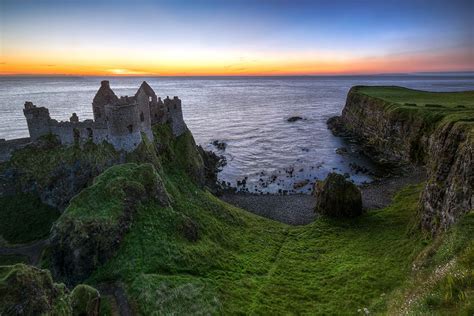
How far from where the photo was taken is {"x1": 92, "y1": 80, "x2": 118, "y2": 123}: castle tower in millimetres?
38281

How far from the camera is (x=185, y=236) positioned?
29984mm

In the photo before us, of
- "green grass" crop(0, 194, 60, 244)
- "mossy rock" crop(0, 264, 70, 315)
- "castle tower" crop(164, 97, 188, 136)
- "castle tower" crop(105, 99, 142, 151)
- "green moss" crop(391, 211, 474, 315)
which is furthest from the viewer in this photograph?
"castle tower" crop(164, 97, 188, 136)

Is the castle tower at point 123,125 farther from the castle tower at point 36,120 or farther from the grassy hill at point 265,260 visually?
the castle tower at point 36,120

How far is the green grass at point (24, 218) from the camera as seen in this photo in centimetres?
3578

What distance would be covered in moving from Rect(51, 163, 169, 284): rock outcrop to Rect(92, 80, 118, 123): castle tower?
433 inches

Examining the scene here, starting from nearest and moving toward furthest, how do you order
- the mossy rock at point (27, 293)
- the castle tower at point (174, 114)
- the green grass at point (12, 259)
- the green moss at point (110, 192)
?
the mossy rock at point (27, 293)
the green moss at point (110, 192)
the green grass at point (12, 259)
the castle tower at point (174, 114)

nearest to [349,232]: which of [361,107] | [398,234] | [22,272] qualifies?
[398,234]

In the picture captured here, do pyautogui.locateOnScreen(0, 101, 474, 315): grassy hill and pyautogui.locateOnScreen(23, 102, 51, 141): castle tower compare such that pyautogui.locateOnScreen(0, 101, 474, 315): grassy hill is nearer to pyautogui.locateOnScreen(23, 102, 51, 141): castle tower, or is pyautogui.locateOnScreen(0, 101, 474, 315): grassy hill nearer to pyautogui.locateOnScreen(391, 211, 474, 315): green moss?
pyautogui.locateOnScreen(391, 211, 474, 315): green moss

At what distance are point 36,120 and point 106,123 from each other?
11.4 metres

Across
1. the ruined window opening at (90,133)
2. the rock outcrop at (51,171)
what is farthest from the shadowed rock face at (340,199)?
the ruined window opening at (90,133)

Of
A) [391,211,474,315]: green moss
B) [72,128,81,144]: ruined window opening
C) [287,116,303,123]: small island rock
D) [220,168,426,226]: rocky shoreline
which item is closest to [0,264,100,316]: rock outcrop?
[391,211,474,315]: green moss

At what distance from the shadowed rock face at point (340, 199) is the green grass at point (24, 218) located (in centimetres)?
3603

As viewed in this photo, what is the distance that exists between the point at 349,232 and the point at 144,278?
26731mm

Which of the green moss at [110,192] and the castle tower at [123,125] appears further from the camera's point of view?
the castle tower at [123,125]
